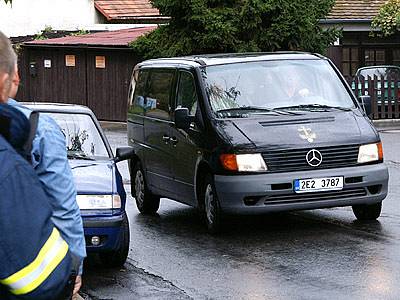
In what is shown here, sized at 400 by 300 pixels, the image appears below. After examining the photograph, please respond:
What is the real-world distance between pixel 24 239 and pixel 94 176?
20.7ft

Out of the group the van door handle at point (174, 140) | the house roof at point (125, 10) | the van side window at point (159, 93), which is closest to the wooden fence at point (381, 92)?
the house roof at point (125, 10)

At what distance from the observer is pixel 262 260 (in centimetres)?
956

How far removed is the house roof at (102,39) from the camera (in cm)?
3294

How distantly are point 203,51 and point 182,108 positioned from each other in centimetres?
1787

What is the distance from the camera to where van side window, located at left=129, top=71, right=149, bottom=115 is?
44.6ft

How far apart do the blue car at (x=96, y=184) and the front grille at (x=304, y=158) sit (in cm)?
146

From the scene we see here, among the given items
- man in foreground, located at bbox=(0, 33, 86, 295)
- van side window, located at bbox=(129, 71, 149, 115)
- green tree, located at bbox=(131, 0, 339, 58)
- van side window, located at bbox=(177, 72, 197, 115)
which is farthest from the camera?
green tree, located at bbox=(131, 0, 339, 58)

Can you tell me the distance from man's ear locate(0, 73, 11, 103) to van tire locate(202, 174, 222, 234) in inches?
289

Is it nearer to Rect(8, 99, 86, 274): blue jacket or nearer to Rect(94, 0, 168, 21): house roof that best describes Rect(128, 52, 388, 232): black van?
Rect(8, 99, 86, 274): blue jacket

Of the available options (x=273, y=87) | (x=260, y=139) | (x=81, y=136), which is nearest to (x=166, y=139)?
(x=273, y=87)

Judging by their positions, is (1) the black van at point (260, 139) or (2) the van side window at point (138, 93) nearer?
(1) the black van at point (260, 139)

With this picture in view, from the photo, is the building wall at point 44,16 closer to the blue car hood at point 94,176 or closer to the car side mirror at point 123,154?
the car side mirror at point 123,154

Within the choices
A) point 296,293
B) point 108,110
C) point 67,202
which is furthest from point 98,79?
point 67,202

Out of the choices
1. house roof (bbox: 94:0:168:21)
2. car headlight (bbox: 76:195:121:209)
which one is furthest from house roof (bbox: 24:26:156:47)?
car headlight (bbox: 76:195:121:209)
